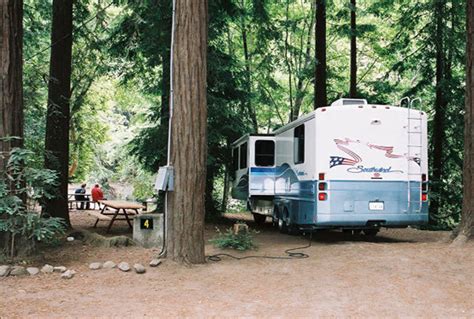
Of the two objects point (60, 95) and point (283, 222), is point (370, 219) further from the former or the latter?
point (60, 95)

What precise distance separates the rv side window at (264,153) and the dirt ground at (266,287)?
591 cm

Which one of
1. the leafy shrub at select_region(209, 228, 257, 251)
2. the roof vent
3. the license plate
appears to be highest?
the roof vent

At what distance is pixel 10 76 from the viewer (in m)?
8.54

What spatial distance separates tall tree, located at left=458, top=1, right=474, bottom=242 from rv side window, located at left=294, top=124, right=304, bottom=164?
336cm

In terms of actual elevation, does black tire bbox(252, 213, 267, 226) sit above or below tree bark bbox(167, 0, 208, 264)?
below

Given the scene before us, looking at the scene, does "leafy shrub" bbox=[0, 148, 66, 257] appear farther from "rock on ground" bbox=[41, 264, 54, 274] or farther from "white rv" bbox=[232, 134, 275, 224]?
"white rv" bbox=[232, 134, 275, 224]

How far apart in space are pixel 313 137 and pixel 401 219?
247cm

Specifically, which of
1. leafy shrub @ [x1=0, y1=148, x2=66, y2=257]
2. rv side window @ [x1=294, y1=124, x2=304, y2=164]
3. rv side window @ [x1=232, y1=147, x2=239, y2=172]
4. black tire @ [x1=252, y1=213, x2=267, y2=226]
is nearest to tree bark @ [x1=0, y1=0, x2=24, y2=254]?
leafy shrub @ [x1=0, y1=148, x2=66, y2=257]

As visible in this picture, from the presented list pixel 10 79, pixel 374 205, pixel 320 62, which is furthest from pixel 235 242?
pixel 320 62

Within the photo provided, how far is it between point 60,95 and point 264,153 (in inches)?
233

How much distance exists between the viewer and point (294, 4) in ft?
86.2

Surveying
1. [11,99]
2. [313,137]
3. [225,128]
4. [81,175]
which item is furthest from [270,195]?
[81,175]

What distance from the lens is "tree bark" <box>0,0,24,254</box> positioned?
8422 millimetres

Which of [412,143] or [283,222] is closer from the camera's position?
[412,143]
